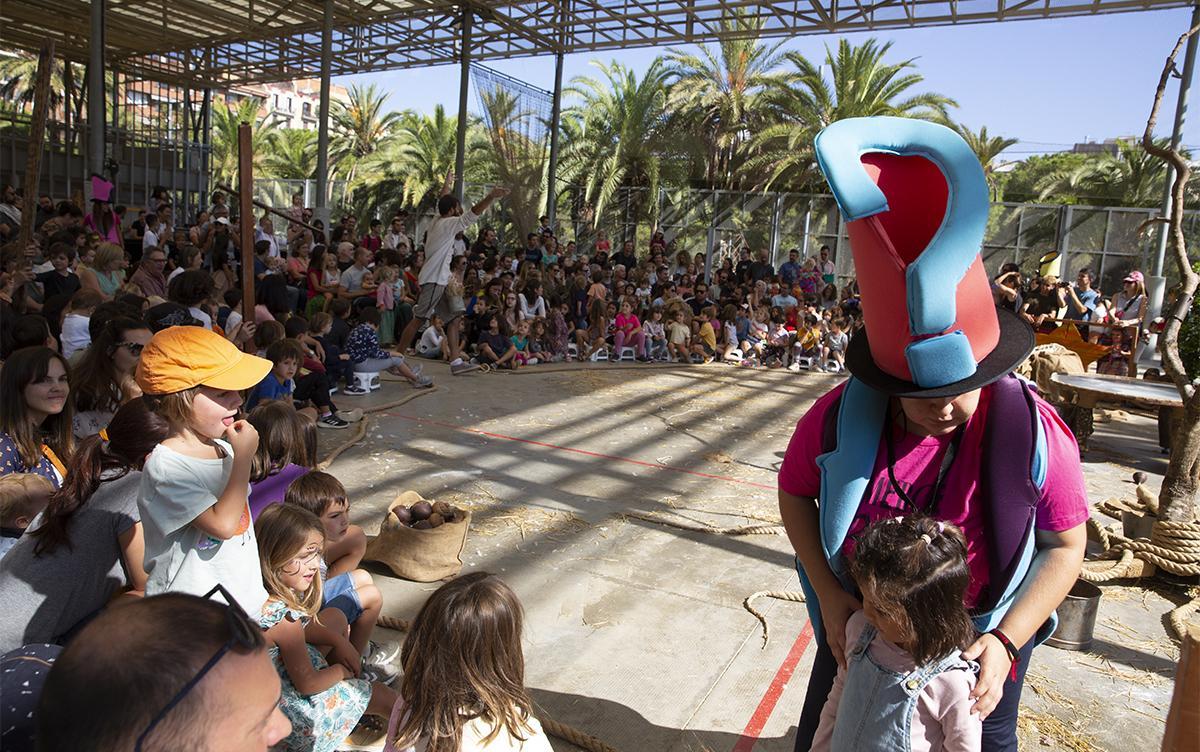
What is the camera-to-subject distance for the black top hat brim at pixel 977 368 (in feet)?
5.35

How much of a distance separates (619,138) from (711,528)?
2279 centimetres

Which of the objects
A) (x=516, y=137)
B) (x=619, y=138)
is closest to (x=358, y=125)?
(x=619, y=138)

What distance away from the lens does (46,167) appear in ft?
52.4

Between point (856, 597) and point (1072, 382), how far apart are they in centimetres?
648

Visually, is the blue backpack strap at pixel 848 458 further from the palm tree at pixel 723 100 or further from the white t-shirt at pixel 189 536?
the palm tree at pixel 723 100

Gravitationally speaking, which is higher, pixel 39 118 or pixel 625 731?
pixel 39 118

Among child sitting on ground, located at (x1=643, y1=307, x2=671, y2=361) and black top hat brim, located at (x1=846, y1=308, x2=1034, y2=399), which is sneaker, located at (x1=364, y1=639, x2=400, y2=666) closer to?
Answer: black top hat brim, located at (x1=846, y1=308, x2=1034, y2=399)

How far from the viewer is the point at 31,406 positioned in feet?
11.0

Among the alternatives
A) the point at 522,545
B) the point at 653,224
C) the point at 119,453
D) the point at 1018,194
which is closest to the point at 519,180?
the point at 653,224

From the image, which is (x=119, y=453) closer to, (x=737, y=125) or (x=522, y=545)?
(x=522, y=545)

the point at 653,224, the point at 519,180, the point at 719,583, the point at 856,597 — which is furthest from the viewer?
the point at 653,224

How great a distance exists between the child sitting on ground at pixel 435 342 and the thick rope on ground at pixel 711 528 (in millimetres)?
5716

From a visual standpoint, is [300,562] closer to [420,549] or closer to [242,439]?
[242,439]

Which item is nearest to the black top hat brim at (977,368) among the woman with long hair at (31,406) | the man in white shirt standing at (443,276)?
the woman with long hair at (31,406)
